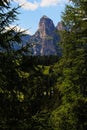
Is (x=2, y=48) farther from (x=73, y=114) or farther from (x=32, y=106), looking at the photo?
(x=73, y=114)

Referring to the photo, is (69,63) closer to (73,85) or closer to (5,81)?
(73,85)

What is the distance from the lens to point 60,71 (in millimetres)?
Answer: 22453

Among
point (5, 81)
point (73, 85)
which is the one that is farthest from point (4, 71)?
point (73, 85)

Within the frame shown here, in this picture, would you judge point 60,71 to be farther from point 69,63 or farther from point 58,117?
point 58,117

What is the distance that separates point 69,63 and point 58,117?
11.7ft

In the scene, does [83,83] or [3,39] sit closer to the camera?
[3,39]

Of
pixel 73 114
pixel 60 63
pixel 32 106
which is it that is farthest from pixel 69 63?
pixel 32 106

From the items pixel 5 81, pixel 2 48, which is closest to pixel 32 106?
pixel 5 81

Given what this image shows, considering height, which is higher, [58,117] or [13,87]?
[13,87]

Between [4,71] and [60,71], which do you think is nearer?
[4,71]

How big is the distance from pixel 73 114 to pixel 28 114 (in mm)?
11307

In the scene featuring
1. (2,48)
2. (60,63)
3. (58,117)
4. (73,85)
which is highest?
(2,48)

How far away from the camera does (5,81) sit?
10477 millimetres

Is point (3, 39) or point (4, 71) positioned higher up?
point (3, 39)
